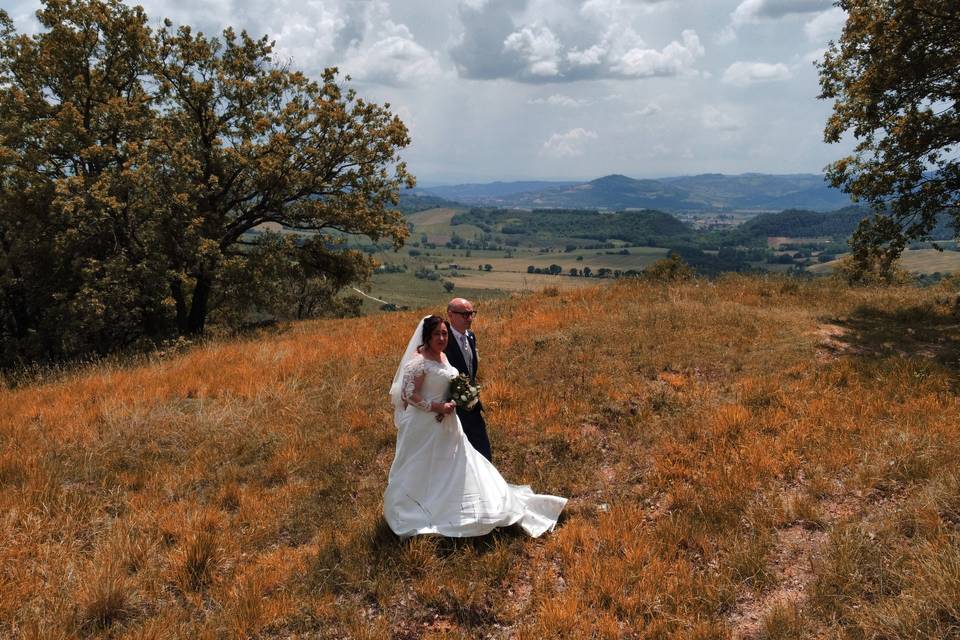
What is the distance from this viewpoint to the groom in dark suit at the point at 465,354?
642 centimetres

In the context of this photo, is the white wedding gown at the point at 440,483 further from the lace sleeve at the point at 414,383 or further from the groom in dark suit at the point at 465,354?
the groom in dark suit at the point at 465,354

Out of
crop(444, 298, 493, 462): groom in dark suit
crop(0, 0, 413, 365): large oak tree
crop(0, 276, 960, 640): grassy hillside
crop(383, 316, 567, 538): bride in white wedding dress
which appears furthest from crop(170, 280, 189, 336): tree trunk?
crop(383, 316, 567, 538): bride in white wedding dress

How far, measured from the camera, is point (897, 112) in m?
13.6

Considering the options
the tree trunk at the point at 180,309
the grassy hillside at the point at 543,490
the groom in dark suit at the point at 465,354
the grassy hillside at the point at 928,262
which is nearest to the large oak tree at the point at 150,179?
the tree trunk at the point at 180,309

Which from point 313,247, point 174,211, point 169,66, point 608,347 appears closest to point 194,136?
point 169,66

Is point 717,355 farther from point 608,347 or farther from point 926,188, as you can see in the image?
point 926,188

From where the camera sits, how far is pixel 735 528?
18.1 feet

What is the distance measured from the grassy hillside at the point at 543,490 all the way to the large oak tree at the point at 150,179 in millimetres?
8688

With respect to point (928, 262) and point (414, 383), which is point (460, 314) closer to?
point (414, 383)

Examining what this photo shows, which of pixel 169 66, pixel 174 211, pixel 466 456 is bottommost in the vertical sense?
pixel 466 456

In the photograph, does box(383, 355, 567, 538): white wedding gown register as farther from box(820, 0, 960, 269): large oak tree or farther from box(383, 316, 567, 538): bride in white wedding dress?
box(820, 0, 960, 269): large oak tree

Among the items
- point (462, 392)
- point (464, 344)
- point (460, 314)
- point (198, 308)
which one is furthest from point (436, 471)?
point (198, 308)

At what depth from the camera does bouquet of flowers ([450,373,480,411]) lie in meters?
5.80

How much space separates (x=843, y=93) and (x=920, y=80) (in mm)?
2181
